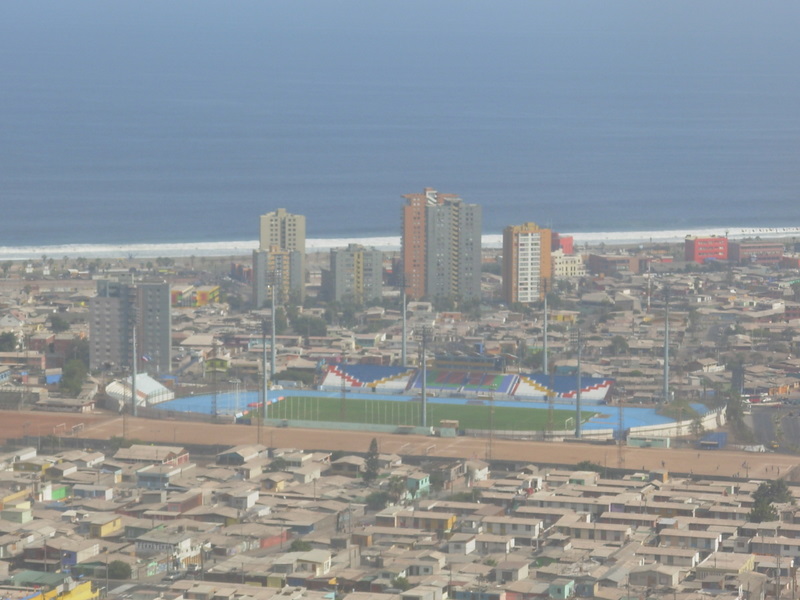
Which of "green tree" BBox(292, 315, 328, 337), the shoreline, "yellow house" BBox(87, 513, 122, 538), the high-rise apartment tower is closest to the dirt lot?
"yellow house" BBox(87, 513, 122, 538)

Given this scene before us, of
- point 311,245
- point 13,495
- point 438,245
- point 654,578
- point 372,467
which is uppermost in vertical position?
point 311,245

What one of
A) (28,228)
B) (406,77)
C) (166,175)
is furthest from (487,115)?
(28,228)

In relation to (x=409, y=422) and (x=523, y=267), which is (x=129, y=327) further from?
(x=523, y=267)

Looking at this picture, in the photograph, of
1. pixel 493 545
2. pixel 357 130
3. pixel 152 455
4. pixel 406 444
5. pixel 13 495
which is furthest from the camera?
pixel 357 130

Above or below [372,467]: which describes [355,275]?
above

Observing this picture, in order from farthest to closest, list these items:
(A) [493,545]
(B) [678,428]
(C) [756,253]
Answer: (C) [756,253]
(B) [678,428]
(A) [493,545]

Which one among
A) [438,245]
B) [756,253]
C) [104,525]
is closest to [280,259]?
[438,245]

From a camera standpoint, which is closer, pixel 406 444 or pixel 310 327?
pixel 406 444
